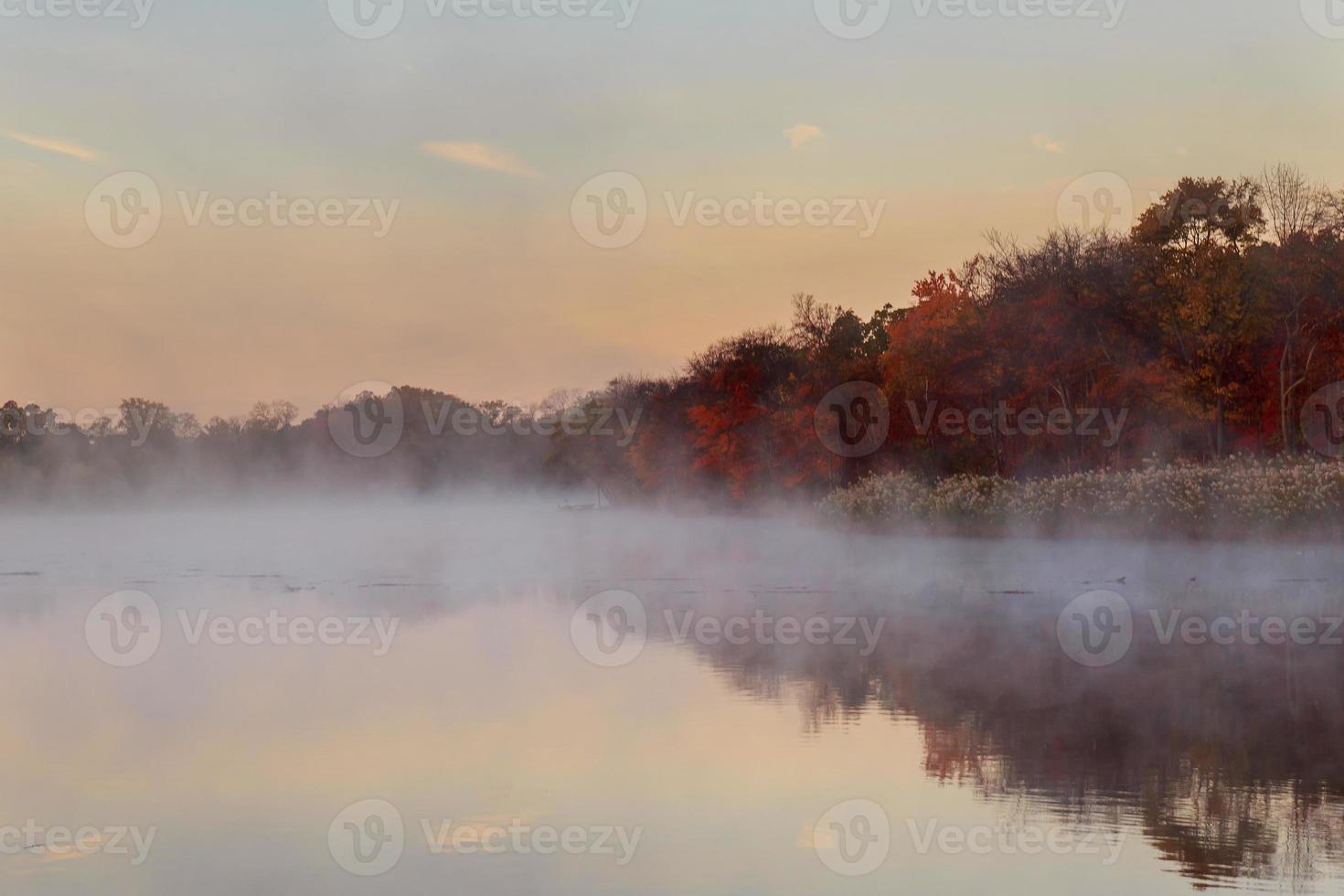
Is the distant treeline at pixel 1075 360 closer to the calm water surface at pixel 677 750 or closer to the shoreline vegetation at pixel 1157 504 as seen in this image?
the shoreline vegetation at pixel 1157 504

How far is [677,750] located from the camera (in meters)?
15.1

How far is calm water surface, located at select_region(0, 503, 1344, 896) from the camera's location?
1062cm

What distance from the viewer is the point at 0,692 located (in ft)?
64.8

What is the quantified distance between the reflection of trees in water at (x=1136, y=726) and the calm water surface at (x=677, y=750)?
60 millimetres

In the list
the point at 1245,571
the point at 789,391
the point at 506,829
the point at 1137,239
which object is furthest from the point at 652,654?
the point at 789,391

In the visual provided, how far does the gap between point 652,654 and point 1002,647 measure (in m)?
5.49

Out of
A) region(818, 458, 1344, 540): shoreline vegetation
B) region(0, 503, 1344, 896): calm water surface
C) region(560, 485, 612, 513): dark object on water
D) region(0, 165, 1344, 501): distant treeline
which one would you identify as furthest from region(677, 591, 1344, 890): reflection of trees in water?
region(560, 485, 612, 513): dark object on water

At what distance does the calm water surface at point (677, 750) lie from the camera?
10617 mm

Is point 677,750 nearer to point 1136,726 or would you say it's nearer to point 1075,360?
point 1136,726

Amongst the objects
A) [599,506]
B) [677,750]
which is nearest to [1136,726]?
[677,750]

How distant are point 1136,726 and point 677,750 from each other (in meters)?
4.97

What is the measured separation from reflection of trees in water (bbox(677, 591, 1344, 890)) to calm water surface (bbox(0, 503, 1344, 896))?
6cm

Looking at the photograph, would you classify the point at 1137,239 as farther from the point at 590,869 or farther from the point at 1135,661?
the point at 590,869

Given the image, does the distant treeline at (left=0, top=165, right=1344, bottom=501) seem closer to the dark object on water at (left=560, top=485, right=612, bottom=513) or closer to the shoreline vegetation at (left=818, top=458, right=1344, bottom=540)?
the shoreline vegetation at (left=818, top=458, right=1344, bottom=540)
